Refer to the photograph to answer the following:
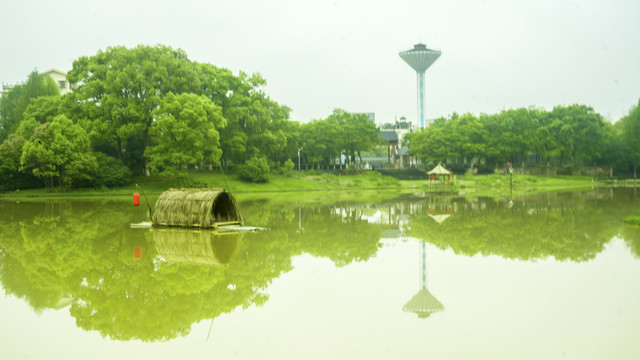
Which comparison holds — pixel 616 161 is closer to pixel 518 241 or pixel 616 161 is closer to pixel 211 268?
pixel 518 241

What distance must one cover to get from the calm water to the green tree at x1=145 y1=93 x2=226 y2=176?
26.5m

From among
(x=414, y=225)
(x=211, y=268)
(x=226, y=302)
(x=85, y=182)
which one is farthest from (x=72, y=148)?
(x=226, y=302)

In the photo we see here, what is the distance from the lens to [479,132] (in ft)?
240

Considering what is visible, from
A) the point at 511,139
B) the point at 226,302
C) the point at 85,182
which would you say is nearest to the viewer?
the point at 226,302

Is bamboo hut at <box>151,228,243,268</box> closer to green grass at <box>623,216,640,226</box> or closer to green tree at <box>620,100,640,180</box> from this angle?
green grass at <box>623,216,640,226</box>

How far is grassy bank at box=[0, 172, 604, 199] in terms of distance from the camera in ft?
151

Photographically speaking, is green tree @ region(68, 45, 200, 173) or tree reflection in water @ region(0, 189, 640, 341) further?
green tree @ region(68, 45, 200, 173)

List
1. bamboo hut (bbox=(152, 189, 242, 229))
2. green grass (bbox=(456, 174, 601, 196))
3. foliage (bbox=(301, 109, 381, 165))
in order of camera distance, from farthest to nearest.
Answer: foliage (bbox=(301, 109, 381, 165)) → green grass (bbox=(456, 174, 601, 196)) → bamboo hut (bbox=(152, 189, 242, 229))

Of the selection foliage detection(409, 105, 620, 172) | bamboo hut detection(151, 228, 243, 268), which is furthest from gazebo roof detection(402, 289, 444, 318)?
foliage detection(409, 105, 620, 172)

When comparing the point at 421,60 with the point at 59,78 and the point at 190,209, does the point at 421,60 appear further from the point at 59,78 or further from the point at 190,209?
the point at 190,209

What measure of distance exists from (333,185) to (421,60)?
234ft

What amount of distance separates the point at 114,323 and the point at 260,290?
2.85 m

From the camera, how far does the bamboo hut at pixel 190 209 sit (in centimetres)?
1977

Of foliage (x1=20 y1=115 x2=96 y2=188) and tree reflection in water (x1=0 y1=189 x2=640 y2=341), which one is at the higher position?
foliage (x1=20 y1=115 x2=96 y2=188)
